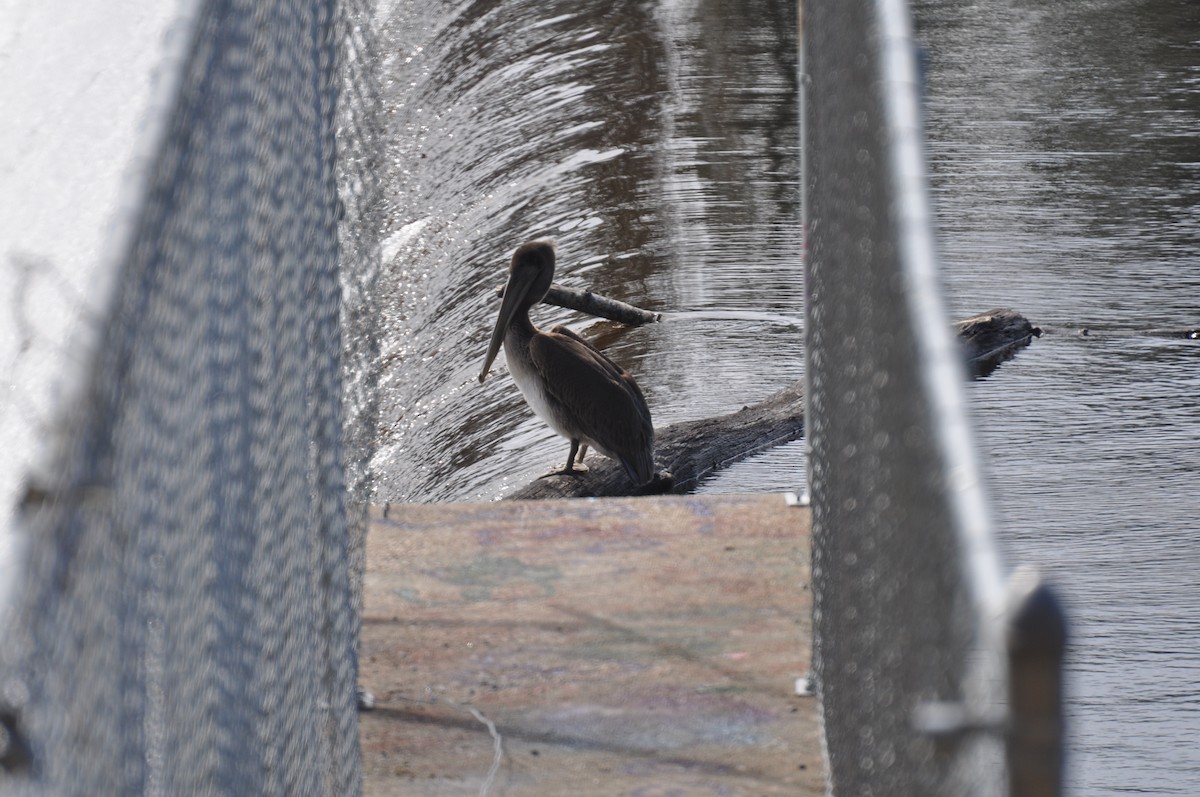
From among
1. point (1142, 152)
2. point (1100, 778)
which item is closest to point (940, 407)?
point (1100, 778)

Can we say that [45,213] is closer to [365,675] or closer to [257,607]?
[365,675]

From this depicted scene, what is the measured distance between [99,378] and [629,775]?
1.91m

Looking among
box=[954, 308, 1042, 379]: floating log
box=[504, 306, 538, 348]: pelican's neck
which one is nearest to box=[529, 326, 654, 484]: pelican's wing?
box=[504, 306, 538, 348]: pelican's neck

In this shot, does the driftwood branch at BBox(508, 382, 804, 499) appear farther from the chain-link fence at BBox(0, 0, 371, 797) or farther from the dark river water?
the chain-link fence at BBox(0, 0, 371, 797)

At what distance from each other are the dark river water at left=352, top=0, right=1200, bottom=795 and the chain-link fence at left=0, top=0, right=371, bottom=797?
7.70ft

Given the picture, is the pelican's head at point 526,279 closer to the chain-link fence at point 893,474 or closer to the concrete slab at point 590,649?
the concrete slab at point 590,649

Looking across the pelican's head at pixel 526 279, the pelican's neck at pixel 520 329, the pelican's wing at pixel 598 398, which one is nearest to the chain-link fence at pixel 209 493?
the pelican's wing at pixel 598 398

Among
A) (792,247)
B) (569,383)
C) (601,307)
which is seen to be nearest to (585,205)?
(792,247)

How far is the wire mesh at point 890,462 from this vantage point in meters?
0.97

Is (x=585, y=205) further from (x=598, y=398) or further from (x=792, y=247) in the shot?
(x=598, y=398)

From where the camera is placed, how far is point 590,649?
3182mm

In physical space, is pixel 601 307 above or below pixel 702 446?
above

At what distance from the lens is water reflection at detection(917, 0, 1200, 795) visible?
5.34 m

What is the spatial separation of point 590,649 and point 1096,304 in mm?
5409
